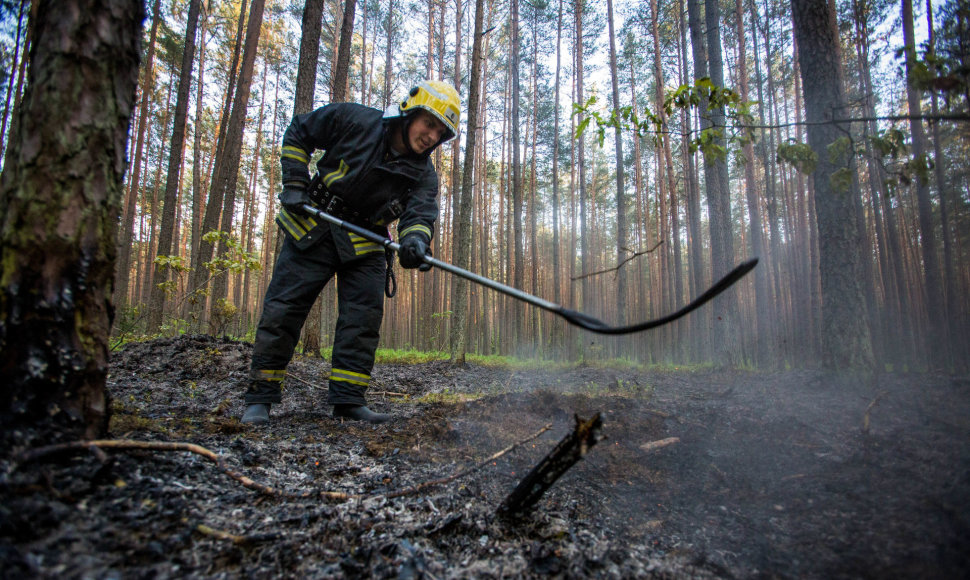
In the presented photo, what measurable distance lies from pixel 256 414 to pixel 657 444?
2319mm

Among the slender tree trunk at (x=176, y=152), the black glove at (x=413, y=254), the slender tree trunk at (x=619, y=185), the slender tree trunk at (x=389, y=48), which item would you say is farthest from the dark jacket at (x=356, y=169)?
the slender tree trunk at (x=389, y=48)

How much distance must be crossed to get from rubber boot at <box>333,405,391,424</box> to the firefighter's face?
1.78 meters

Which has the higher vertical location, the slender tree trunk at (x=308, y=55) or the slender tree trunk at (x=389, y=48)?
→ the slender tree trunk at (x=389, y=48)

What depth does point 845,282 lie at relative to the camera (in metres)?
3.98

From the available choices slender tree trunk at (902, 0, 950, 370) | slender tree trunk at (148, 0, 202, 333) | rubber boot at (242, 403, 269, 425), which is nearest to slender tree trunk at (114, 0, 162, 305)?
slender tree trunk at (148, 0, 202, 333)

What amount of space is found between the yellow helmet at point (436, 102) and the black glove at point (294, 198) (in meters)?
0.85

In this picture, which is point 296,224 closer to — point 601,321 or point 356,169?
point 356,169

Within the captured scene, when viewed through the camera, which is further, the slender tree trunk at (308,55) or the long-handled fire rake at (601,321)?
the slender tree trunk at (308,55)

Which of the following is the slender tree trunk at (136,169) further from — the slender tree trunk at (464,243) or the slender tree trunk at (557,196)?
the slender tree trunk at (557,196)

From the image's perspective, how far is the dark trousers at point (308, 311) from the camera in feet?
8.04

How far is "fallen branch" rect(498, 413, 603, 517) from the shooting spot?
1.01m

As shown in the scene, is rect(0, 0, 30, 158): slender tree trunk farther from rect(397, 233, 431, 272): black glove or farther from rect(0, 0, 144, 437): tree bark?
rect(397, 233, 431, 272): black glove

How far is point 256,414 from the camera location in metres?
2.34

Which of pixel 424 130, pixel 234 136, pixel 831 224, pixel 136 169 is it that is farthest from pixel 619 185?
pixel 136 169
